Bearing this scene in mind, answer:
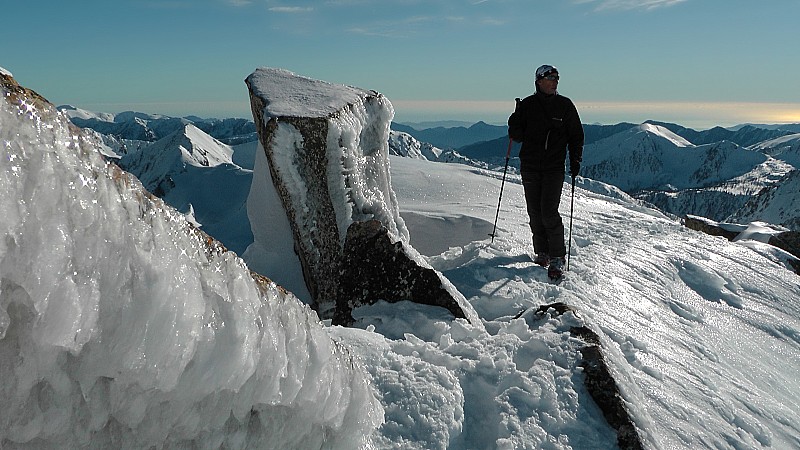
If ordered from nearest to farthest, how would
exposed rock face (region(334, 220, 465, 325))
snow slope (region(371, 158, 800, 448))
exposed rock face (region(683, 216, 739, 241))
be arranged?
1. snow slope (region(371, 158, 800, 448))
2. exposed rock face (region(334, 220, 465, 325))
3. exposed rock face (region(683, 216, 739, 241))

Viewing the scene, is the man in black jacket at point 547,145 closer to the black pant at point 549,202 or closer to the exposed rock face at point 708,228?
the black pant at point 549,202

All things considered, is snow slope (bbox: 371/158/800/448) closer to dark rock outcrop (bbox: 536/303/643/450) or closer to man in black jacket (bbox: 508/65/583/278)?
dark rock outcrop (bbox: 536/303/643/450)

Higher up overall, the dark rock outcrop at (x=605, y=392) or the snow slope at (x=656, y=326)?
the dark rock outcrop at (x=605, y=392)

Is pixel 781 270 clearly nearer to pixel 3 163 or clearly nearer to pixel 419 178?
pixel 419 178

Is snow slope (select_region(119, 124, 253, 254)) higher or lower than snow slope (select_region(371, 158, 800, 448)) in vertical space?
lower

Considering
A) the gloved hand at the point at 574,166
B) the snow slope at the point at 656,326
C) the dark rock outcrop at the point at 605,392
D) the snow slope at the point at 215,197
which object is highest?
the gloved hand at the point at 574,166

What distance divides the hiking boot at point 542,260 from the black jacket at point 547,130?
128 centimetres

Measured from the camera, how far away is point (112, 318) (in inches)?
60.8

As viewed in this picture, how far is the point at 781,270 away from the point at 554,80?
7349 millimetres

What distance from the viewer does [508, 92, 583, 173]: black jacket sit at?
304 inches

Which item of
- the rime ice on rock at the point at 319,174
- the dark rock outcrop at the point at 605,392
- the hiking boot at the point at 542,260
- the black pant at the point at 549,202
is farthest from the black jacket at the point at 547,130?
the dark rock outcrop at the point at 605,392

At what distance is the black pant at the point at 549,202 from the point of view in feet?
25.8

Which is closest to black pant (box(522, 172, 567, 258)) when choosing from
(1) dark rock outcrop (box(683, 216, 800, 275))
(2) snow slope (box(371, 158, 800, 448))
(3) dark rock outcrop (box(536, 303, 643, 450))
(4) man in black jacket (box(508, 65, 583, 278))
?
(4) man in black jacket (box(508, 65, 583, 278))

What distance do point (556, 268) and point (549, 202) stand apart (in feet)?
3.39
